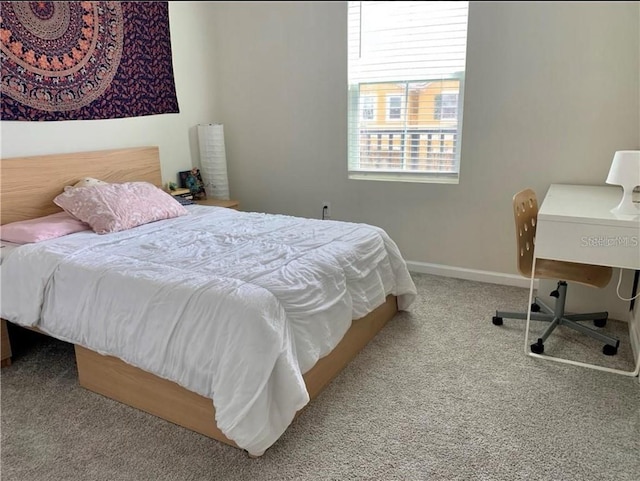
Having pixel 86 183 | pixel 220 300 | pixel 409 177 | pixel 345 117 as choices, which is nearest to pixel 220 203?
pixel 86 183

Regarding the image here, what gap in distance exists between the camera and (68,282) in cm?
213

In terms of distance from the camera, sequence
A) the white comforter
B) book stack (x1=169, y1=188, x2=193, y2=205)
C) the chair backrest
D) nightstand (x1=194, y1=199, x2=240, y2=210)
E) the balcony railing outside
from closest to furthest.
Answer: the white comforter
the chair backrest
the balcony railing outside
book stack (x1=169, y1=188, x2=193, y2=205)
nightstand (x1=194, y1=199, x2=240, y2=210)

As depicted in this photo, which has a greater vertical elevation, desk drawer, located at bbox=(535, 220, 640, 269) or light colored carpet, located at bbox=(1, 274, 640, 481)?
desk drawer, located at bbox=(535, 220, 640, 269)

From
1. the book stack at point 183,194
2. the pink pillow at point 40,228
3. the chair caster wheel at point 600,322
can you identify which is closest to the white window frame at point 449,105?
the chair caster wheel at point 600,322

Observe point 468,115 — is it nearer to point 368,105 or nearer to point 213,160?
point 368,105

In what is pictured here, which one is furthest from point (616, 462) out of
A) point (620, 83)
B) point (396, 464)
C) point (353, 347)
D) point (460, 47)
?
point (460, 47)

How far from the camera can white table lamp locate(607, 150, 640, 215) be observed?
84.0 inches

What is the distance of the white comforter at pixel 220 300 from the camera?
5.51 feet

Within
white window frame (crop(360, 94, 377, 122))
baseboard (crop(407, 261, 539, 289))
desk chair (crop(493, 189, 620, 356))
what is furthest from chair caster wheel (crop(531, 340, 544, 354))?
white window frame (crop(360, 94, 377, 122))

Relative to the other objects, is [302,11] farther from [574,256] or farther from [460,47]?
[574,256]

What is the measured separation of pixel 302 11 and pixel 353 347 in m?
2.74

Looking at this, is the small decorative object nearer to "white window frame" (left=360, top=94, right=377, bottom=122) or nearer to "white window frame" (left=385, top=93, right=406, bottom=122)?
"white window frame" (left=360, top=94, right=377, bottom=122)

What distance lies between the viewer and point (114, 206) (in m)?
2.79

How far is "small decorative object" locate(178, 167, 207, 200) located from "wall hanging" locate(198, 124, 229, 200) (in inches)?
3.6
